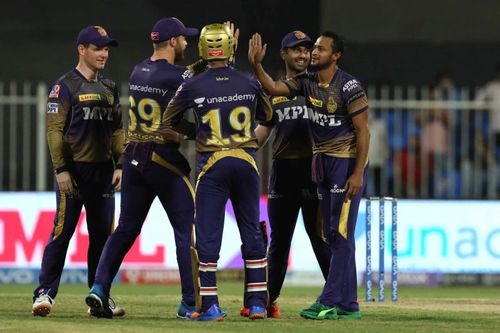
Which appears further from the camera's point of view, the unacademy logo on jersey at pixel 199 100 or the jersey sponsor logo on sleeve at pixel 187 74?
the jersey sponsor logo on sleeve at pixel 187 74

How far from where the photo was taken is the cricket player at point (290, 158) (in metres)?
12.3

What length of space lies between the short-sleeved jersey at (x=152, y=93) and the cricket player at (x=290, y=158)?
0.89m

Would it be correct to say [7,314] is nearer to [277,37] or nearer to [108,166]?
[108,166]

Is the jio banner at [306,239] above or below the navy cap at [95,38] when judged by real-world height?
below

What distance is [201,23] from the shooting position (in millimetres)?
20984

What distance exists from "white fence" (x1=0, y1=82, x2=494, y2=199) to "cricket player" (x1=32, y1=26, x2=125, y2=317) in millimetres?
7001

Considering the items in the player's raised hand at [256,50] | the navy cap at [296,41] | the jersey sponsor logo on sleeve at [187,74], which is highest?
the navy cap at [296,41]

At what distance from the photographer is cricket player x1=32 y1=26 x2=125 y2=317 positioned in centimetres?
1201

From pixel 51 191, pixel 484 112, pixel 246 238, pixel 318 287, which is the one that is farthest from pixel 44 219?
pixel 246 238

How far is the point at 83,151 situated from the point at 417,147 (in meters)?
8.14

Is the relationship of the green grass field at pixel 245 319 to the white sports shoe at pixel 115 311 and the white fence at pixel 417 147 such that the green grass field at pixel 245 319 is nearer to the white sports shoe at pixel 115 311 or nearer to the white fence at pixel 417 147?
the white sports shoe at pixel 115 311

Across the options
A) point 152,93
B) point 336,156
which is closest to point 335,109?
point 336,156

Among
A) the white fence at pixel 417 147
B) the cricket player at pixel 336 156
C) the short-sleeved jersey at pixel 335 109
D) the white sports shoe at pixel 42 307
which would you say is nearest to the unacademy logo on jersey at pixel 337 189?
the cricket player at pixel 336 156

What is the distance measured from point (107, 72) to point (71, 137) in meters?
9.07
